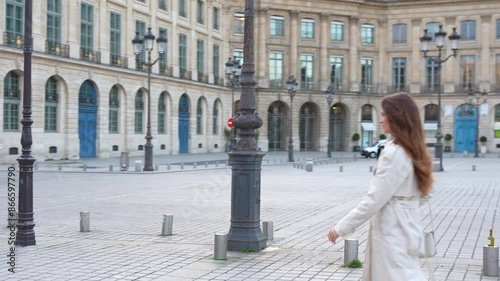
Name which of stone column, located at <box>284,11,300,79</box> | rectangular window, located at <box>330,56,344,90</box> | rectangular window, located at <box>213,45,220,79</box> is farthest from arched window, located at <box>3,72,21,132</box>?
rectangular window, located at <box>330,56,344,90</box>

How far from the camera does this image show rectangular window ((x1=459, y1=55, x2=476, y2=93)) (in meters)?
69.8

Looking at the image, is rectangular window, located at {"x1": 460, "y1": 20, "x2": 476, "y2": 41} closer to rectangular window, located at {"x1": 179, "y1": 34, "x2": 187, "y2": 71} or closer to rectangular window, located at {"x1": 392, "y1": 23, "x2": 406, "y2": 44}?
rectangular window, located at {"x1": 392, "y1": 23, "x2": 406, "y2": 44}

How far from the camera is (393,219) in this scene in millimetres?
4992

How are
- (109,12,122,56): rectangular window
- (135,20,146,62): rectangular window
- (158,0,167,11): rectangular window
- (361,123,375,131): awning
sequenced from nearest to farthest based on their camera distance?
(109,12,122,56): rectangular window < (135,20,146,62): rectangular window < (158,0,167,11): rectangular window < (361,123,375,131): awning

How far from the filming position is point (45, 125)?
4034 cm

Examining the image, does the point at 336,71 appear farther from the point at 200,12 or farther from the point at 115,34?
the point at 115,34

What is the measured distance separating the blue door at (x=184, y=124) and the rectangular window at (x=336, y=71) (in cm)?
1934

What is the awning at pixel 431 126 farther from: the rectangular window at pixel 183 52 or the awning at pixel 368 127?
the rectangular window at pixel 183 52

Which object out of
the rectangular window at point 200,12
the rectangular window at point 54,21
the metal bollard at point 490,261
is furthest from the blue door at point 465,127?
the metal bollard at point 490,261

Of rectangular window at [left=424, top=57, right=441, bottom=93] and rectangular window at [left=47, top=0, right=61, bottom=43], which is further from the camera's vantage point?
rectangular window at [left=424, top=57, right=441, bottom=93]

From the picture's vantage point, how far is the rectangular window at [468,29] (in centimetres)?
7000

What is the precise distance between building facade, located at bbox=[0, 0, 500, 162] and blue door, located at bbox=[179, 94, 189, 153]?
14cm

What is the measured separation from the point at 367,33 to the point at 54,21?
39828 mm

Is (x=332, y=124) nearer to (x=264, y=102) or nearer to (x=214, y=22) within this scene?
(x=264, y=102)
